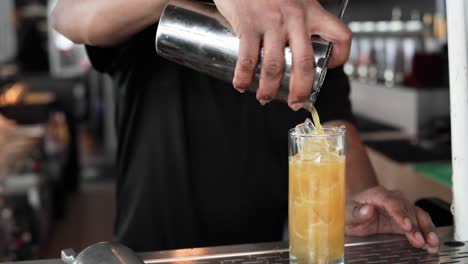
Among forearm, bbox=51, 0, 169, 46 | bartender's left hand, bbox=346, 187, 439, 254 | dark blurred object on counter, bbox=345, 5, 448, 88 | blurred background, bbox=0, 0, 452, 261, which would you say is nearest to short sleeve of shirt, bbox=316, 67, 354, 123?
blurred background, bbox=0, 0, 452, 261

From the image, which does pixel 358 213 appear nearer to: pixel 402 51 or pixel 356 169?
pixel 356 169

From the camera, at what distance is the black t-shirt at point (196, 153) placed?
57.4 inches

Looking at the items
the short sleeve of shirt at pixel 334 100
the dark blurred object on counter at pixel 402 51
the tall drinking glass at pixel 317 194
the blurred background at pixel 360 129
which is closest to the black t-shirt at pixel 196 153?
the short sleeve of shirt at pixel 334 100

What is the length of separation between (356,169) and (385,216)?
0.26m

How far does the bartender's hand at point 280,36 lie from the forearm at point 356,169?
52 cm

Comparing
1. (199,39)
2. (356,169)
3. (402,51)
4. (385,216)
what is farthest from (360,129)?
(199,39)

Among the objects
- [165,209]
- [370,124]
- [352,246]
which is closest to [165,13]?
[352,246]

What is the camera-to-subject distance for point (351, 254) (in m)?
0.99

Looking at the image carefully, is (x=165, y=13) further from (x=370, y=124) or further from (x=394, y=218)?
(x=370, y=124)

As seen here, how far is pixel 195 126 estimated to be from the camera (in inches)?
58.2

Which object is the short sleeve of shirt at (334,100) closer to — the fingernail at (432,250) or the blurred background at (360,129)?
the blurred background at (360,129)

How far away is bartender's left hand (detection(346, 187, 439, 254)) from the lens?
40.9 inches

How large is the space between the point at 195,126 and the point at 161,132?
3.0 inches

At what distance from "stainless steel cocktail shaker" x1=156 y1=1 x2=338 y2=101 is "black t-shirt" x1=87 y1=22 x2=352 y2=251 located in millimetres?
474
